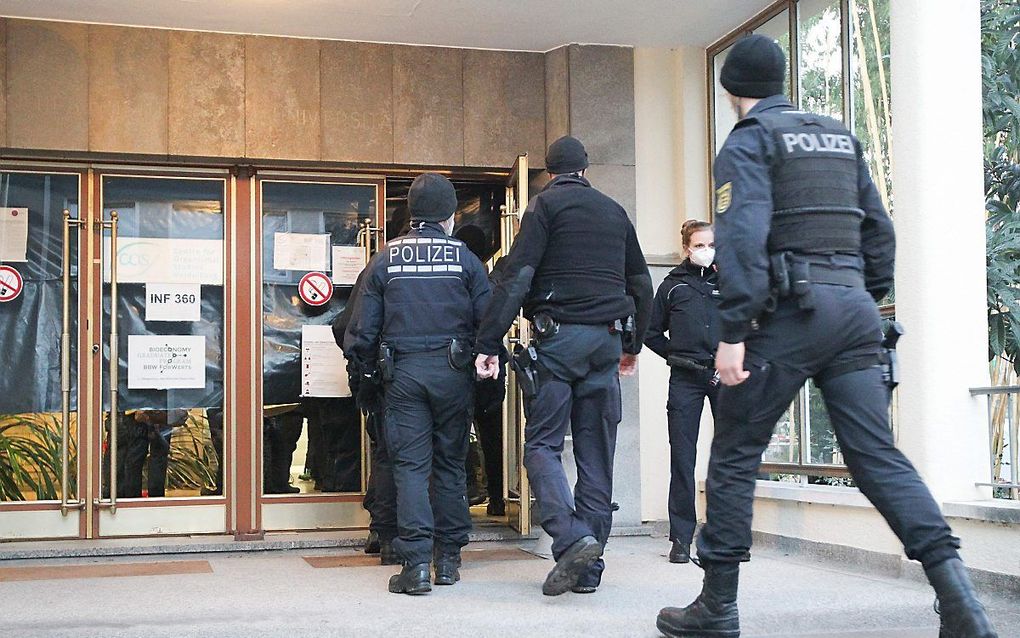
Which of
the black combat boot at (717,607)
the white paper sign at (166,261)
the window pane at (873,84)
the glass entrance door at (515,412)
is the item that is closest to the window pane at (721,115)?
the window pane at (873,84)

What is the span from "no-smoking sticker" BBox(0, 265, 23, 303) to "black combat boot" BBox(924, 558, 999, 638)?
229 inches

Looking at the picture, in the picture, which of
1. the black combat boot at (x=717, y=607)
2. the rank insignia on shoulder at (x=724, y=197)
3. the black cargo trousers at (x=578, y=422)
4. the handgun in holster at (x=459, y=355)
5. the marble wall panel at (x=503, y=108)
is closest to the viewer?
the rank insignia on shoulder at (x=724, y=197)

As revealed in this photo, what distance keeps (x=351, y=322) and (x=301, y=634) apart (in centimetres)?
196

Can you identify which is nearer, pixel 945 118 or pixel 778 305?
pixel 778 305

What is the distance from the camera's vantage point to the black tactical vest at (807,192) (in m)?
3.80

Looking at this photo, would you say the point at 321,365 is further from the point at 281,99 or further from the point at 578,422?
the point at 578,422

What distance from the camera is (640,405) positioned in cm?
789

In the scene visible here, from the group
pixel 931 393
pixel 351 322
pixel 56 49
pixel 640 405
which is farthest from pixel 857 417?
pixel 56 49

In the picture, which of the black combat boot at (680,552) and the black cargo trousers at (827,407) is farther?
the black combat boot at (680,552)

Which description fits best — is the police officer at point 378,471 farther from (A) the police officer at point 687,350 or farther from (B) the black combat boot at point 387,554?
(A) the police officer at point 687,350

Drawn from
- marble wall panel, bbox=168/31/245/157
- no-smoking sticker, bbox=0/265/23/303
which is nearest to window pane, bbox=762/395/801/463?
marble wall panel, bbox=168/31/245/157

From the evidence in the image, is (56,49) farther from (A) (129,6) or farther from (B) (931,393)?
(B) (931,393)

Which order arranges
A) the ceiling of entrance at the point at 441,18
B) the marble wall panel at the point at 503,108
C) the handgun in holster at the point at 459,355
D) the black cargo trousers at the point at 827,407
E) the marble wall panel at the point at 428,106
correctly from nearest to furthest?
1. the black cargo trousers at the point at 827,407
2. the handgun in holster at the point at 459,355
3. the ceiling of entrance at the point at 441,18
4. the marble wall panel at the point at 428,106
5. the marble wall panel at the point at 503,108

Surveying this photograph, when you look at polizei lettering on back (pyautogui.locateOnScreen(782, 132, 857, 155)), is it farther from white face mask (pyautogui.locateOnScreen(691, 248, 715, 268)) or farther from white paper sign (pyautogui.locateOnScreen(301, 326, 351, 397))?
white paper sign (pyautogui.locateOnScreen(301, 326, 351, 397))
